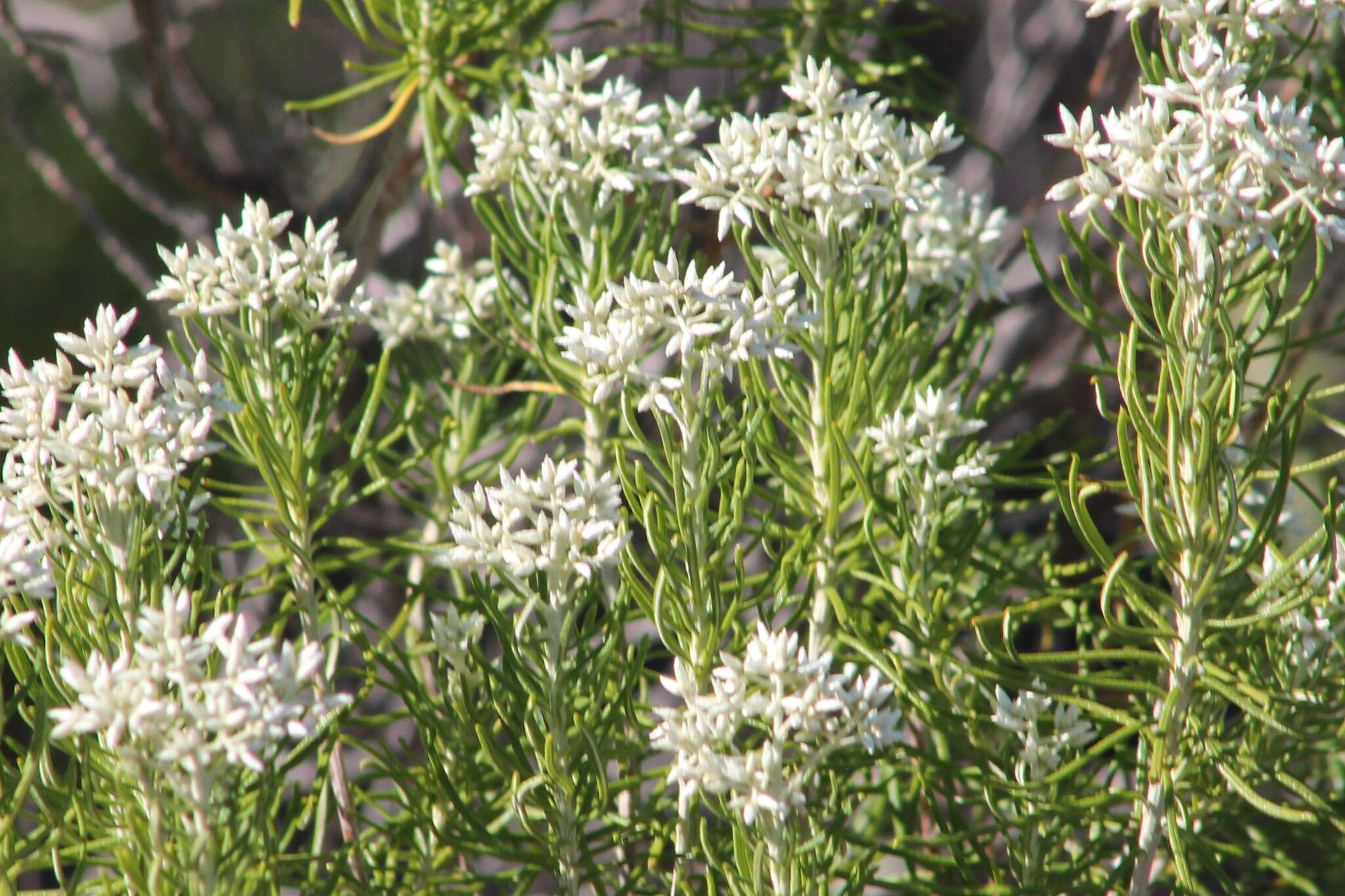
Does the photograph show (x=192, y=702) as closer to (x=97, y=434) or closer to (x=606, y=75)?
(x=97, y=434)

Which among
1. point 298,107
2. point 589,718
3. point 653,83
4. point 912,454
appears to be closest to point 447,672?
point 589,718

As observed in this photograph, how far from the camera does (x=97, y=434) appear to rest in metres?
0.73

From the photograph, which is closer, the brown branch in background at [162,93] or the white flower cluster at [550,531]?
the white flower cluster at [550,531]

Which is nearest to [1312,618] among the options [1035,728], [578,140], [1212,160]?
[1035,728]

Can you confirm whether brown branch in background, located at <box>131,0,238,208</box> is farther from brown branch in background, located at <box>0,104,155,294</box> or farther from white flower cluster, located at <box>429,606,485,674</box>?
white flower cluster, located at <box>429,606,485,674</box>

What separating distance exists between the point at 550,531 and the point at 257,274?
0.31 meters

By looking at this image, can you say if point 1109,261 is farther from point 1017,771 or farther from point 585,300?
point 585,300

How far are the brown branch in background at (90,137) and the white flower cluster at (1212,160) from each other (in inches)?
51.9

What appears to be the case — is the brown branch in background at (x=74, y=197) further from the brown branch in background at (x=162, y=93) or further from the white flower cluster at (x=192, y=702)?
the white flower cluster at (x=192, y=702)

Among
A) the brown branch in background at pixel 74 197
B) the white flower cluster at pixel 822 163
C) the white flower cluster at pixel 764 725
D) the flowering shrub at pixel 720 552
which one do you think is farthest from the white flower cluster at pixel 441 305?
the brown branch in background at pixel 74 197

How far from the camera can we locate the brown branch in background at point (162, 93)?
147 cm

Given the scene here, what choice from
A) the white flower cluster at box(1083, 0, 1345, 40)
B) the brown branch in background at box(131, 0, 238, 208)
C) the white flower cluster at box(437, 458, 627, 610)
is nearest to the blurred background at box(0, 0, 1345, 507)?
the brown branch in background at box(131, 0, 238, 208)

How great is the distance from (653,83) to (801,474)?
1.26 metres

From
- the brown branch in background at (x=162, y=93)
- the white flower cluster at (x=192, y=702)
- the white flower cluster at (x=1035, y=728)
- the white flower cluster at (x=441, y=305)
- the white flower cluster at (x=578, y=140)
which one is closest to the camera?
the white flower cluster at (x=192, y=702)
